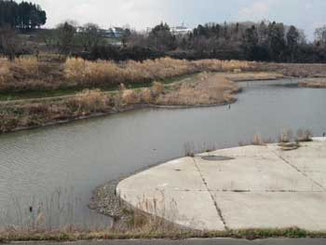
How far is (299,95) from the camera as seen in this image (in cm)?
4888

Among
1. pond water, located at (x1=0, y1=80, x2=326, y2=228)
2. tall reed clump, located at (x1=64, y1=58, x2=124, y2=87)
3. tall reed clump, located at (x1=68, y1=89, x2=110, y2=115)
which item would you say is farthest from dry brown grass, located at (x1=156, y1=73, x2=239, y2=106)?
tall reed clump, located at (x1=68, y1=89, x2=110, y2=115)

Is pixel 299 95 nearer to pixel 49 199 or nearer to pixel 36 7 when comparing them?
pixel 49 199

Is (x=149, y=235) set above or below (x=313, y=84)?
above

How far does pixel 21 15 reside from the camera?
98250 millimetres

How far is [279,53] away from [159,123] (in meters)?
81.7

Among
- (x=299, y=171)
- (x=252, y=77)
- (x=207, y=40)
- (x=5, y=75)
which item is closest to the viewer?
(x=299, y=171)

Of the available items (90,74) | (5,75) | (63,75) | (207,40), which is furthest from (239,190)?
(207,40)

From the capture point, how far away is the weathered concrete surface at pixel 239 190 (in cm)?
998

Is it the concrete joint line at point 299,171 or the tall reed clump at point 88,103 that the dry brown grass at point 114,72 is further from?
the concrete joint line at point 299,171

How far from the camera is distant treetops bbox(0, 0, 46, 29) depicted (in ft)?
307

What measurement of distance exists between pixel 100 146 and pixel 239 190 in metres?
10.8

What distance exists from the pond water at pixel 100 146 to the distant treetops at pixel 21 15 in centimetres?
6915

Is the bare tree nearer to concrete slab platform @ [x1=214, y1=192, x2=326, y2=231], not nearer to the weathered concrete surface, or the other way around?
the weathered concrete surface

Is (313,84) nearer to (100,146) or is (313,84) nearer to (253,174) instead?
(100,146)
